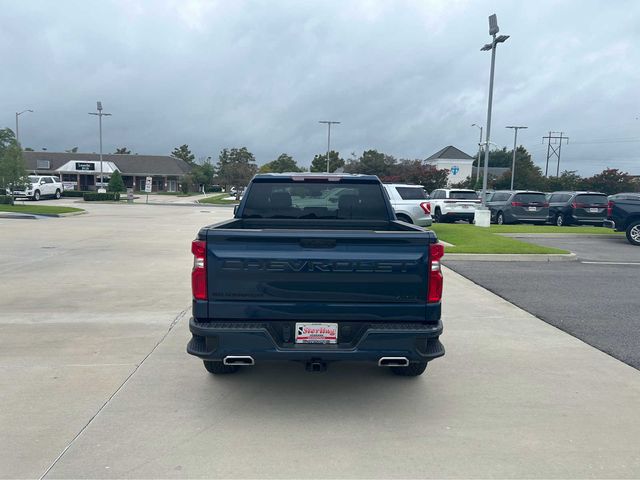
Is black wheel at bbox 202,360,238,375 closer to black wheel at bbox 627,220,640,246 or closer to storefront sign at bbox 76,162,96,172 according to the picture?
black wheel at bbox 627,220,640,246

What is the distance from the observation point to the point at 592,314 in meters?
7.48

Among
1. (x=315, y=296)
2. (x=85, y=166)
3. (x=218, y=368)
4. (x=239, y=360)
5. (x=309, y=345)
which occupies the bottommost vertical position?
(x=218, y=368)

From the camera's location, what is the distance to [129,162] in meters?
72.1

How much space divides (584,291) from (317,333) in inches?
266

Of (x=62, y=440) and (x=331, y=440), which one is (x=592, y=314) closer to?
(x=331, y=440)

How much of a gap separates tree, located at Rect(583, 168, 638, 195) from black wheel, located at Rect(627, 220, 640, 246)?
46.0 metres

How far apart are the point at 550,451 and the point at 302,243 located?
231 centimetres

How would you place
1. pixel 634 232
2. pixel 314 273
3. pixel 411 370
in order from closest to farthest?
pixel 314 273
pixel 411 370
pixel 634 232

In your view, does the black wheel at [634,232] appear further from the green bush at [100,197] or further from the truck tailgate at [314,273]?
the green bush at [100,197]

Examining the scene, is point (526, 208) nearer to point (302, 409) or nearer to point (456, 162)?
point (302, 409)

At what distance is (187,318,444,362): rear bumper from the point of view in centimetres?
391

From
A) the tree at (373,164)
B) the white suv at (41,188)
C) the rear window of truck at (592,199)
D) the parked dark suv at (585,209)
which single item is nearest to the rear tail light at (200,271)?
the parked dark suv at (585,209)

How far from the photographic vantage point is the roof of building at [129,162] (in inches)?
2795

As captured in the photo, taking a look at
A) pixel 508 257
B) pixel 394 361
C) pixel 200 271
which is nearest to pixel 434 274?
pixel 394 361
